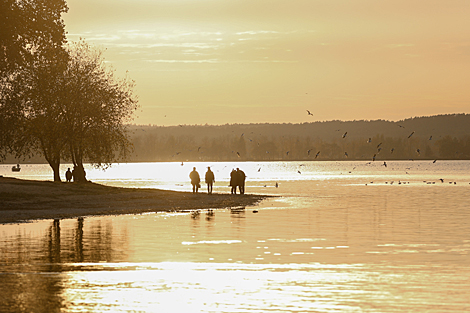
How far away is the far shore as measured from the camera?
124 ft

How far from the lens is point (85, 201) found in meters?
44.4

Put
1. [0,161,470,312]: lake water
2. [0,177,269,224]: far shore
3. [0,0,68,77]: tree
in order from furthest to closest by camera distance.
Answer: [0,0,68,77]: tree, [0,177,269,224]: far shore, [0,161,470,312]: lake water

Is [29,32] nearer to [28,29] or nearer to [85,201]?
[28,29]

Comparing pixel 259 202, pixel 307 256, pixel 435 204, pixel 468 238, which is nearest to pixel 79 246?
pixel 307 256

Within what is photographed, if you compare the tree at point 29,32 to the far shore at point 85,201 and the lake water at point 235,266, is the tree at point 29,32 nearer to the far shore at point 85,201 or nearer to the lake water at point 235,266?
the far shore at point 85,201

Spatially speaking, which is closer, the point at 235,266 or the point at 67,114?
the point at 235,266

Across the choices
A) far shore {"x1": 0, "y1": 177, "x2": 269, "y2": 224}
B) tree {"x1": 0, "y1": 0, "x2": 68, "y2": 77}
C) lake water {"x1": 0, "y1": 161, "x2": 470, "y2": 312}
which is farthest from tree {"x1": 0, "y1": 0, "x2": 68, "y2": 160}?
lake water {"x1": 0, "y1": 161, "x2": 470, "y2": 312}

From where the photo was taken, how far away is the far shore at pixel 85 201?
3775cm

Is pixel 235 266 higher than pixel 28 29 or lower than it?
lower

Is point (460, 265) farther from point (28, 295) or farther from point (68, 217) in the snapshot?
point (68, 217)

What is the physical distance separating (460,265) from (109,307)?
10071 millimetres

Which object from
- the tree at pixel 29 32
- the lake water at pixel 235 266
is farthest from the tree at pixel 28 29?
the lake water at pixel 235 266

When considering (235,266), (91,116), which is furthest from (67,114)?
(235,266)

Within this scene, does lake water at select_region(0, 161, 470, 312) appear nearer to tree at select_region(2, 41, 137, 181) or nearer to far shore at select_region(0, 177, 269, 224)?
far shore at select_region(0, 177, 269, 224)
